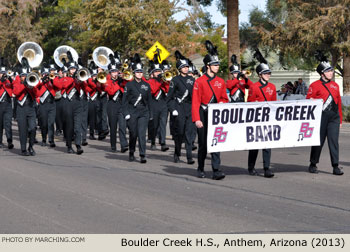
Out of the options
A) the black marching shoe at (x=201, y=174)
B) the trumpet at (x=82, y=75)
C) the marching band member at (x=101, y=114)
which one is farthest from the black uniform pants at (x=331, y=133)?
the marching band member at (x=101, y=114)

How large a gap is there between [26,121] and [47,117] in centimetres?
269

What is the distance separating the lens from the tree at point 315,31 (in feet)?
95.4

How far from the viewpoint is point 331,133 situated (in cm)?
1232

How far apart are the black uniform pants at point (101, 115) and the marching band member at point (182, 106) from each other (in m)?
6.10

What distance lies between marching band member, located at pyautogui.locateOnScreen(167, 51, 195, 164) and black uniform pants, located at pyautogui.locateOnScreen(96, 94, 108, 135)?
240 inches

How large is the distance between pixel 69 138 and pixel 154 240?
9.13 m

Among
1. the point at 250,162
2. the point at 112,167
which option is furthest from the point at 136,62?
the point at 250,162

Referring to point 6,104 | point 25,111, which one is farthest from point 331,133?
point 6,104

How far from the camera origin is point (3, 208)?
9.52 meters

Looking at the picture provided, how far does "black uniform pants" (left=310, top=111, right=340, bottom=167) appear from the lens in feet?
40.2

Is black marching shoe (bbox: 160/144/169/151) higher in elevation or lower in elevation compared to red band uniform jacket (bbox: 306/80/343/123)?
lower

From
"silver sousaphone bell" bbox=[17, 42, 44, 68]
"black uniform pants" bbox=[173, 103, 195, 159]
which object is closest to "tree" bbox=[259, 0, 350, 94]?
"silver sousaphone bell" bbox=[17, 42, 44, 68]

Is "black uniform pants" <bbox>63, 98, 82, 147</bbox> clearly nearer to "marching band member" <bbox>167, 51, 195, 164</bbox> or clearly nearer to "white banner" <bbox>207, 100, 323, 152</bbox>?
"marching band member" <bbox>167, 51, 195, 164</bbox>

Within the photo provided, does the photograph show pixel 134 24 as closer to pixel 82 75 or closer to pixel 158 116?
pixel 158 116
